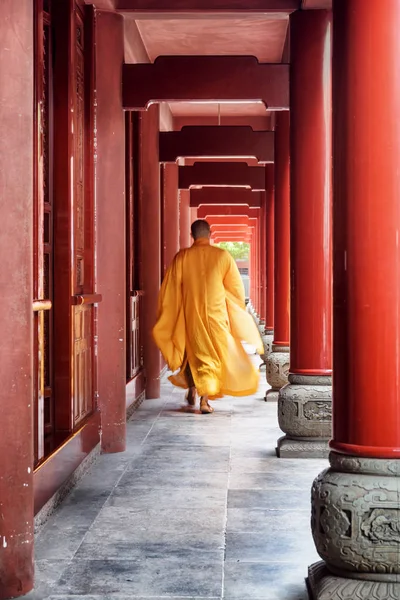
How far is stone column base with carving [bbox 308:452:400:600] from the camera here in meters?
2.75

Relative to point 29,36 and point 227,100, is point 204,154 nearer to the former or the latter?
point 227,100

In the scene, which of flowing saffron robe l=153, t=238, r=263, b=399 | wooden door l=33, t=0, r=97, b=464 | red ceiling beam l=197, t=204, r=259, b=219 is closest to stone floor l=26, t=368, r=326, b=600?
wooden door l=33, t=0, r=97, b=464

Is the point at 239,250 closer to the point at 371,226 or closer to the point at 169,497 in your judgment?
the point at 169,497

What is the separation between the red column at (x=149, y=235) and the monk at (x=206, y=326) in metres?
0.81

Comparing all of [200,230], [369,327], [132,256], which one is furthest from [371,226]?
[132,256]

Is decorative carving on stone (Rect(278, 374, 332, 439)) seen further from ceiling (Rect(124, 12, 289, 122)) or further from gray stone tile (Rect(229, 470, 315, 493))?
ceiling (Rect(124, 12, 289, 122))

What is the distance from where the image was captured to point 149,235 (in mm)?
8656

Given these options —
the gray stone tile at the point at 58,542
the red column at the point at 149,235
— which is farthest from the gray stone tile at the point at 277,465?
the red column at the point at 149,235

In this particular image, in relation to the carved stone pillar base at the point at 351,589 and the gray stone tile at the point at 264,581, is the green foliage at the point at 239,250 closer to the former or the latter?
the gray stone tile at the point at 264,581

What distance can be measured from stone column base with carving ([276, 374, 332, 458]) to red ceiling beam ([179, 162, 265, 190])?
6.99m

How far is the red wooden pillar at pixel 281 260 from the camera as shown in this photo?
26.7 feet

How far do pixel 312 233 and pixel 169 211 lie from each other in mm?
5930

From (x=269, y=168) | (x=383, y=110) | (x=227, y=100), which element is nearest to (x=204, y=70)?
(x=227, y=100)

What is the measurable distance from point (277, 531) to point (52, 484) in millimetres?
1096
